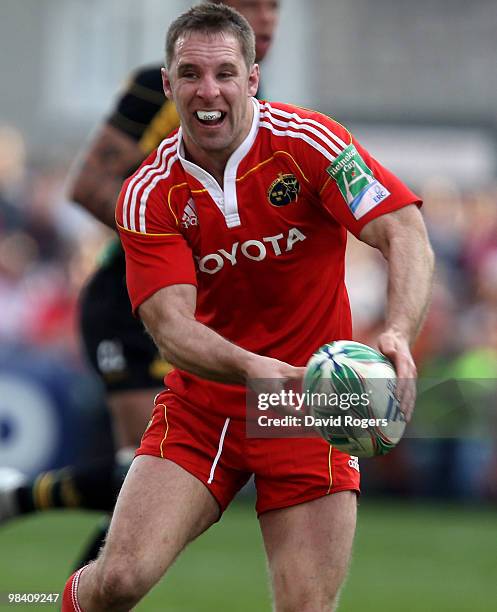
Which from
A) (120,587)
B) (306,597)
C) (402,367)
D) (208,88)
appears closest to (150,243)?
(208,88)

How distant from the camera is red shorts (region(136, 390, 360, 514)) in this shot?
18.1 feet

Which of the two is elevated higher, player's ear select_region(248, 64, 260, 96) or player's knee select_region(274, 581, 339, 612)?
player's ear select_region(248, 64, 260, 96)

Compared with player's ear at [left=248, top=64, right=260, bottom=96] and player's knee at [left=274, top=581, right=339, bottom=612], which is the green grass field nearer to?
player's knee at [left=274, top=581, right=339, bottom=612]

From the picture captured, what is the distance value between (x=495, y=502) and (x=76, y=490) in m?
6.23

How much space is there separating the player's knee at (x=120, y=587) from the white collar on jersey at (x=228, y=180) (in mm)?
1297

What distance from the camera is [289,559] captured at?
5402 mm

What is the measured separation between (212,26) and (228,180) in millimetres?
561

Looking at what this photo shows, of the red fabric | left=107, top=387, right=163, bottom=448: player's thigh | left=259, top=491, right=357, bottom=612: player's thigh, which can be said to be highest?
left=259, top=491, right=357, bottom=612: player's thigh

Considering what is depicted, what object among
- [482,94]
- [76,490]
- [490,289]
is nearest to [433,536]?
[490,289]

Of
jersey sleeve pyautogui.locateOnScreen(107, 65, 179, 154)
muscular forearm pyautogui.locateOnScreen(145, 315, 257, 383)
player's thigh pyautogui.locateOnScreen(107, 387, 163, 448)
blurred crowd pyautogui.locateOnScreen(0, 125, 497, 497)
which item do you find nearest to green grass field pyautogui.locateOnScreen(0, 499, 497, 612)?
blurred crowd pyautogui.locateOnScreen(0, 125, 497, 497)

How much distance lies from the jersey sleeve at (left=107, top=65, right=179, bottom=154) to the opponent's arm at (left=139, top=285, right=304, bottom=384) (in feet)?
6.13

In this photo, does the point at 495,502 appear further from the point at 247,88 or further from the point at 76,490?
the point at 247,88

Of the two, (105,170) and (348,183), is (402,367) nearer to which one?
(348,183)

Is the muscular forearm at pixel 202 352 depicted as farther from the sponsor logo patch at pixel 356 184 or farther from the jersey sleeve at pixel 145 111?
the jersey sleeve at pixel 145 111
